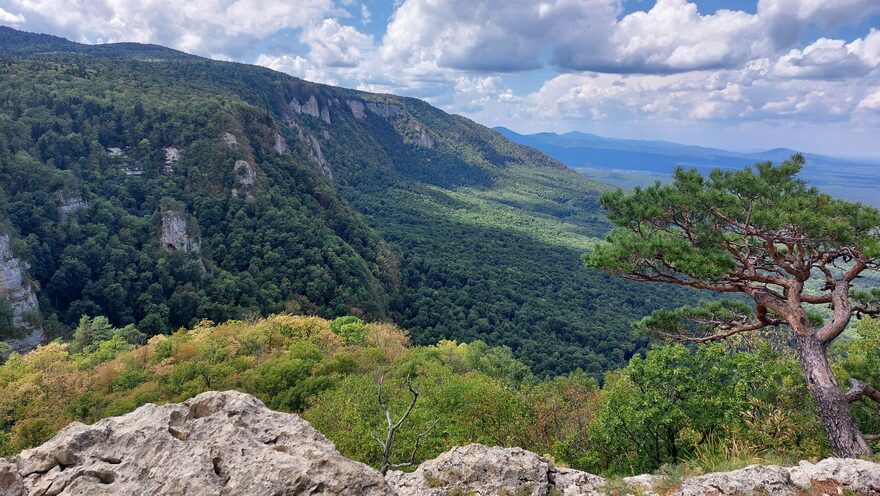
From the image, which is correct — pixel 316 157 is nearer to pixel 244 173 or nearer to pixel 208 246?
pixel 244 173

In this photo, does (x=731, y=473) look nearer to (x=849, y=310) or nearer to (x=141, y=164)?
(x=849, y=310)

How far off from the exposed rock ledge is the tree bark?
2633 millimetres

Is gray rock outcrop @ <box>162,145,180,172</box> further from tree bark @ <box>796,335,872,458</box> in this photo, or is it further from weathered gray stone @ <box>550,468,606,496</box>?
tree bark @ <box>796,335,872,458</box>

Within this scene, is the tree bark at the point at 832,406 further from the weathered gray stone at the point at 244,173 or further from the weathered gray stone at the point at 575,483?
the weathered gray stone at the point at 244,173

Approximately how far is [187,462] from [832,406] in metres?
13.6

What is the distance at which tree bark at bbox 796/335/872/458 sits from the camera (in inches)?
399

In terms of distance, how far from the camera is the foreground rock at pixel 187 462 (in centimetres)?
671

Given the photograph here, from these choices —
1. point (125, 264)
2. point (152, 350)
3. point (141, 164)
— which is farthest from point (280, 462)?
point (141, 164)

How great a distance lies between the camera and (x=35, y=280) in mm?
58938

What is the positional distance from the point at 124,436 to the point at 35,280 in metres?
69.5

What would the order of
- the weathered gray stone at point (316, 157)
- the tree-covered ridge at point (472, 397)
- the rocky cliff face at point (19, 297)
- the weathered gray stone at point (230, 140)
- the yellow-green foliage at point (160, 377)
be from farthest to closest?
the weathered gray stone at point (316, 157), the weathered gray stone at point (230, 140), the rocky cliff face at point (19, 297), the yellow-green foliage at point (160, 377), the tree-covered ridge at point (472, 397)

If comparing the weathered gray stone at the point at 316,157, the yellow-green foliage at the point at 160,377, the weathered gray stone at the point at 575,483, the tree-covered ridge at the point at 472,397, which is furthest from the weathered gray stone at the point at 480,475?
the weathered gray stone at the point at 316,157

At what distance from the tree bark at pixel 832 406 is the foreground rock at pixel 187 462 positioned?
10.5m

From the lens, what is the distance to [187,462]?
23.2ft
